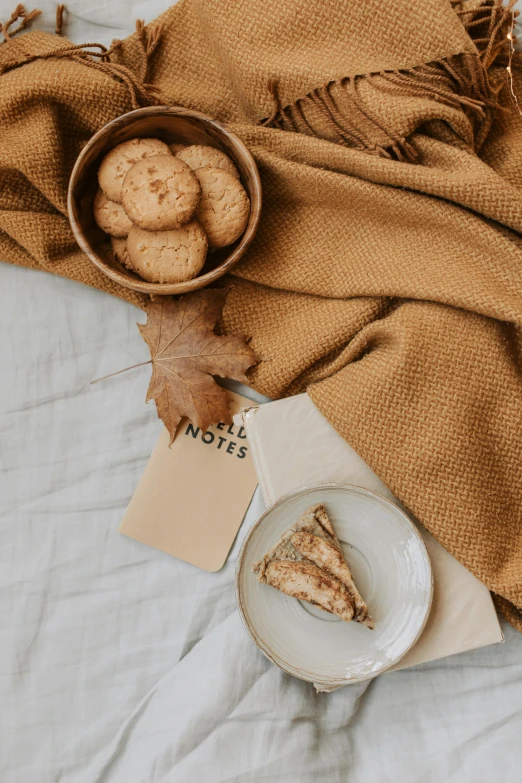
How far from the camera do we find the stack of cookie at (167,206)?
2.44 ft

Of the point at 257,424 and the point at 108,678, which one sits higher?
the point at 257,424

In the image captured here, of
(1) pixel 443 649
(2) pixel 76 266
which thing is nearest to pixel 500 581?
(1) pixel 443 649

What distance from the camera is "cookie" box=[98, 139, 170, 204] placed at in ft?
2.59

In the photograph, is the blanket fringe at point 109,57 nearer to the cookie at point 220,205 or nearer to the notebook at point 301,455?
the cookie at point 220,205

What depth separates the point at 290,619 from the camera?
2.64ft

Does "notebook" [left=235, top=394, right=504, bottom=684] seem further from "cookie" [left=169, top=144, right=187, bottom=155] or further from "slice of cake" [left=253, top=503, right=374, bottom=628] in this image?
"cookie" [left=169, top=144, right=187, bottom=155]

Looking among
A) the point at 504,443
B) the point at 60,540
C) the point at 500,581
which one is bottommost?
the point at 60,540

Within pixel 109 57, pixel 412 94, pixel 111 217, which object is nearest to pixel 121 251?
pixel 111 217

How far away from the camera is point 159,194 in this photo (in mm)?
737

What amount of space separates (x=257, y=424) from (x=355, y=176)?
0.35m

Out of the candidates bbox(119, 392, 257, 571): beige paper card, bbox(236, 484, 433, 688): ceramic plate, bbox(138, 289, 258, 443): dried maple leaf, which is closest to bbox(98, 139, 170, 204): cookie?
bbox(138, 289, 258, 443): dried maple leaf

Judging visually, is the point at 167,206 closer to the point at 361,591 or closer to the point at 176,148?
the point at 176,148

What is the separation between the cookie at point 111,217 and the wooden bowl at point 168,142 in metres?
0.03

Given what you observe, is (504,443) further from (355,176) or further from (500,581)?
(355,176)
